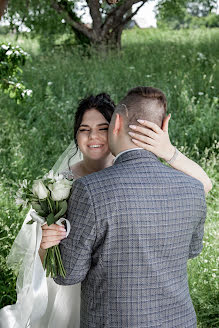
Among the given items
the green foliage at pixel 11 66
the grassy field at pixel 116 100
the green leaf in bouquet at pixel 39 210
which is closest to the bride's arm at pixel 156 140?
the green leaf in bouquet at pixel 39 210

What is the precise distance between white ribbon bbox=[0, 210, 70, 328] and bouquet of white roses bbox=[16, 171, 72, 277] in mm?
40

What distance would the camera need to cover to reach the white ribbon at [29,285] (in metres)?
2.30

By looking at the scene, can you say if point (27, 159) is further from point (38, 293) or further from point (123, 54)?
point (123, 54)

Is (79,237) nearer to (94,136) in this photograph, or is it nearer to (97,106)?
(94,136)

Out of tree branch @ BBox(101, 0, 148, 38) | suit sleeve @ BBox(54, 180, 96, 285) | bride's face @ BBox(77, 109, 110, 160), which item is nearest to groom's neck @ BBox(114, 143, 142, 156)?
suit sleeve @ BBox(54, 180, 96, 285)

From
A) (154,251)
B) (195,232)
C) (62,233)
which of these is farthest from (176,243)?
(62,233)

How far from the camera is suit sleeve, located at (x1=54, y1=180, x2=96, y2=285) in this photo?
180 cm

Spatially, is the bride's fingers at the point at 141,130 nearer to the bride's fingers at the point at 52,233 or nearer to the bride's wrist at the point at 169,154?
the bride's wrist at the point at 169,154

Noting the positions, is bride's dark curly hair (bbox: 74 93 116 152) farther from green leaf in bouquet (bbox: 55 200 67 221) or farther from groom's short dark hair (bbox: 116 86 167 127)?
green leaf in bouquet (bbox: 55 200 67 221)

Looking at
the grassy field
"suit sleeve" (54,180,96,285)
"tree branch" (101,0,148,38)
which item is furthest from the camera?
"tree branch" (101,0,148,38)

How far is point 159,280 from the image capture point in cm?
188

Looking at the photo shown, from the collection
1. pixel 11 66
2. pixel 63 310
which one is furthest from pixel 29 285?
pixel 11 66

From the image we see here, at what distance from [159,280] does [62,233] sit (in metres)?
0.50

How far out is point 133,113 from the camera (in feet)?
6.40
